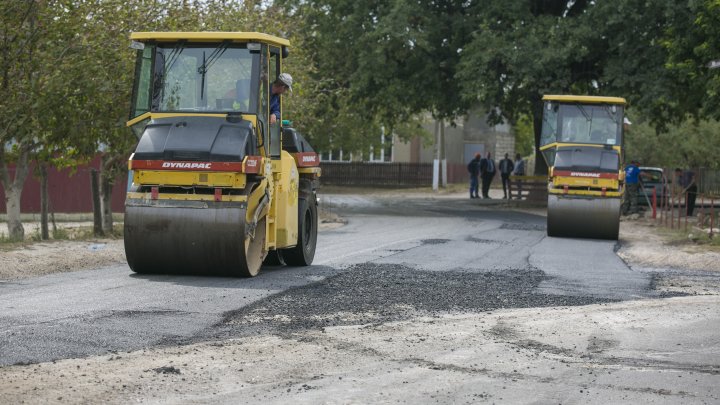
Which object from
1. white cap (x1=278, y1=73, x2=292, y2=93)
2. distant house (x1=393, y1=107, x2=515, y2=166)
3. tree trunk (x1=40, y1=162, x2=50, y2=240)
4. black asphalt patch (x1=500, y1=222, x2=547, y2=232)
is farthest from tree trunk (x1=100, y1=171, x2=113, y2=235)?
distant house (x1=393, y1=107, x2=515, y2=166)

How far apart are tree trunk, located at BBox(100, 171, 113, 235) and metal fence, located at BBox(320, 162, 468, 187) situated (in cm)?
3581

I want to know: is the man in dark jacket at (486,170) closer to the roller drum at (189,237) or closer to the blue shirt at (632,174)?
the blue shirt at (632,174)

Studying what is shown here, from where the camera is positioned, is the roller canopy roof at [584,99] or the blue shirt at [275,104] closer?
the blue shirt at [275,104]

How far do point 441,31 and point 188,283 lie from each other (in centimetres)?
2425

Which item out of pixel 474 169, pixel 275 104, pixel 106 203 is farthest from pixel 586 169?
pixel 474 169

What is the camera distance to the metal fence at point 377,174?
2299 inches

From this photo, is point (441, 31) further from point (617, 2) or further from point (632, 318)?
point (632, 318)

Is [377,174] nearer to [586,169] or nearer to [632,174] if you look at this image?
[632,174]

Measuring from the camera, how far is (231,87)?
44.0ft

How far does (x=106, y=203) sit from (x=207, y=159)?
10092mm

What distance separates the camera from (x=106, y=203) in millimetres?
22156

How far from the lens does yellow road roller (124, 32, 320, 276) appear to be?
1253 centimetres

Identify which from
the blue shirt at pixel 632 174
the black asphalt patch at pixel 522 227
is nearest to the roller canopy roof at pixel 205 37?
the black asphalt patch at pixel 522 227

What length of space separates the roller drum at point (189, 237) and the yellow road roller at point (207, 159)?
0.04 feet
